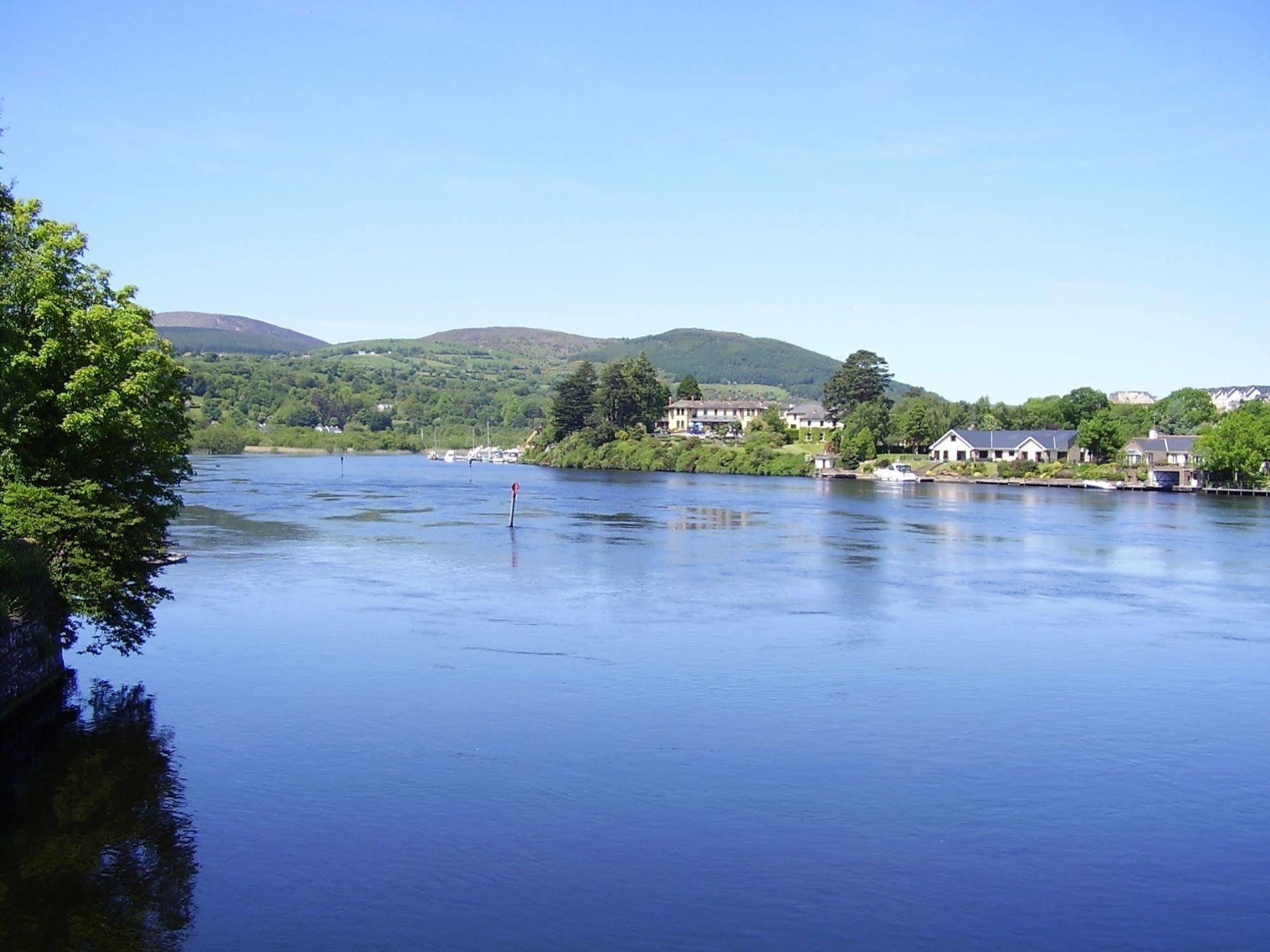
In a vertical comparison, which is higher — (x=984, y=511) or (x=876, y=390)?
(x=876, y=390)

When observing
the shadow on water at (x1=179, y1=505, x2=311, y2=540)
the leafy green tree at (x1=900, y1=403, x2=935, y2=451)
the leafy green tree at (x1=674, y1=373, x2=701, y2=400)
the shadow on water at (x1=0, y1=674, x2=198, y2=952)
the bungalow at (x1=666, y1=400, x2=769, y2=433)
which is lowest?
the shadow on water at (x1=0, y1=674, x2=198, y2=952)

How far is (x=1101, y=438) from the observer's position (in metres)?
117

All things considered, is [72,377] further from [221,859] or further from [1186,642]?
[1186,642]

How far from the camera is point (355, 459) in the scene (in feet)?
539

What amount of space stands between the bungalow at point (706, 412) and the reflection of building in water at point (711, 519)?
306ft

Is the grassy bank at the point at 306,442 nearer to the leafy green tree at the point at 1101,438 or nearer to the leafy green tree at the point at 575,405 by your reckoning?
the leafy green tree at the point at 575,405

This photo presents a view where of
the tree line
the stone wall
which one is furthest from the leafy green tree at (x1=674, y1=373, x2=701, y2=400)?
the stone wall

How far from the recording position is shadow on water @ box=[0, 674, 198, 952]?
12.8 meters

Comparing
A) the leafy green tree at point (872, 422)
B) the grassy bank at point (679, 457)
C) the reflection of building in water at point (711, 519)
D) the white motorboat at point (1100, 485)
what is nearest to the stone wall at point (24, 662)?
the reflection of building in water at point (711, 519)

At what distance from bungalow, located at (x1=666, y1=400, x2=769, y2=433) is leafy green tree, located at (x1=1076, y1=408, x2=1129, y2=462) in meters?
55.7

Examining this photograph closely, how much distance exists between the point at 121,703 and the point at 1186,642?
81.8 feet

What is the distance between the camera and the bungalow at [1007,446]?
11862 cm

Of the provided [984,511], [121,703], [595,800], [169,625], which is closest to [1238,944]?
[595,800]

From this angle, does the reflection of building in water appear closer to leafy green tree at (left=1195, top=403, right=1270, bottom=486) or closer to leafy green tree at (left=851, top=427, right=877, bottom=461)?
leafy green tree at (left=1195, top=403, right=1270, bottom=486)
